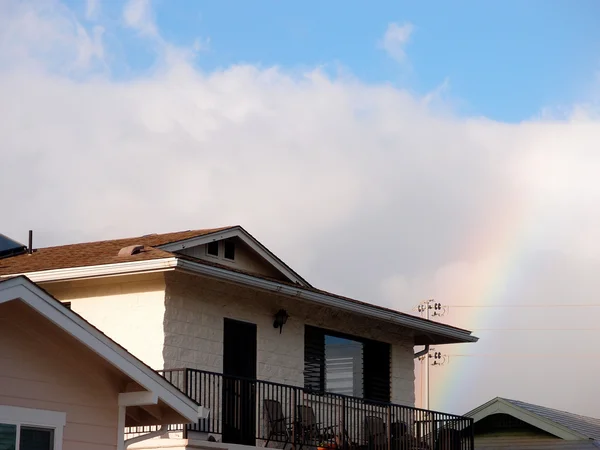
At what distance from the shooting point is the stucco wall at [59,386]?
12.3 m

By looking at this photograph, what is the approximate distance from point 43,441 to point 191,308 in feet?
25.5

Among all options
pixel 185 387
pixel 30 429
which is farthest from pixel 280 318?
pixel 30 429

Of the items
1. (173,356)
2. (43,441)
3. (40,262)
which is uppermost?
(40,262)

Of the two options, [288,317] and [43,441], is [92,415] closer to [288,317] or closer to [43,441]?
[43,441]

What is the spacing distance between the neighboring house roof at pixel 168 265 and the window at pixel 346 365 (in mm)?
994

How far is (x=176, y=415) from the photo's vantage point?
547 inches

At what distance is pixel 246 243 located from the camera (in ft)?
72.9

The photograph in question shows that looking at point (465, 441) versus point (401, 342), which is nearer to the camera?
point (465, 441)

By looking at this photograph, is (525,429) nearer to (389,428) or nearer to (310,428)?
(389,428)

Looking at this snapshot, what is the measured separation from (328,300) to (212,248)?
7.82 feet

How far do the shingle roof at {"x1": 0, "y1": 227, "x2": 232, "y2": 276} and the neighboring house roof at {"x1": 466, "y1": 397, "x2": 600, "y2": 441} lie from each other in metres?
11.0

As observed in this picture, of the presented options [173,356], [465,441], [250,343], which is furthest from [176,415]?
[465,441]

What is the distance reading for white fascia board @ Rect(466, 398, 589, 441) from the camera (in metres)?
29.3

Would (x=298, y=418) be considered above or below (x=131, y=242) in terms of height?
below
